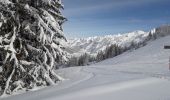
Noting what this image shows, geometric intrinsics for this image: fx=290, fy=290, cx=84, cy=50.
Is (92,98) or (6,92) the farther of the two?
(6,92)

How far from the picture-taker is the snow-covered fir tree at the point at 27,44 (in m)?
14.9

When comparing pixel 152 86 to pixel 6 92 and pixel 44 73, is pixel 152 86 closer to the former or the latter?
pixel 44 73

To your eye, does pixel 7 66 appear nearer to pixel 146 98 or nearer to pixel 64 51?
pixel 64 51

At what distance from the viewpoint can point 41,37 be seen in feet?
50.2

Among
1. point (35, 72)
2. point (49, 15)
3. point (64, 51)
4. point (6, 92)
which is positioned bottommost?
point (6, 92)

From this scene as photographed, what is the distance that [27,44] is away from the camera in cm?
1590

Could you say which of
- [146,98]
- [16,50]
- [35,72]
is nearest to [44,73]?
[35,72]

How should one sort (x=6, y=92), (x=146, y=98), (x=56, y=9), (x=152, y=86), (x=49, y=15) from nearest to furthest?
1. (x=146, y=98)
2. (x=152, y=86)
3. (x=6, y=92)
4. (x=49, y=15)
5. (x=56, y=9)

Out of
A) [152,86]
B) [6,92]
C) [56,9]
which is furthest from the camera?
[56,9]

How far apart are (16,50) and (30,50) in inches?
31.7

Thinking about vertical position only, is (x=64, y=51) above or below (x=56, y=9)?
below

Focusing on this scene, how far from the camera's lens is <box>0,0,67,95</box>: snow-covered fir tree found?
588 inches

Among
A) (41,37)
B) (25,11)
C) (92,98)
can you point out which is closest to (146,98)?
(92,98)

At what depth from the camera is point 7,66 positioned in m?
15.2
